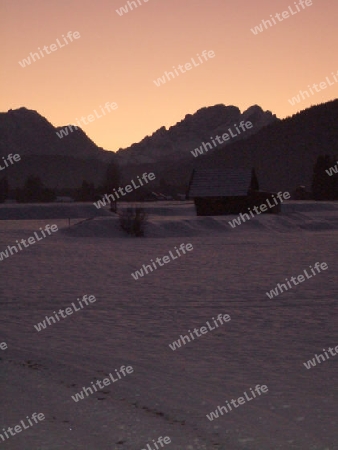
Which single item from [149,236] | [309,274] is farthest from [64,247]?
[309,274]

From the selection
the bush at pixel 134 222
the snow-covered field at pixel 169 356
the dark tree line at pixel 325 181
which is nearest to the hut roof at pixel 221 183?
the bush at pixel 134 222

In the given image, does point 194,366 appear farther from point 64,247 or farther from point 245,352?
point 64,247

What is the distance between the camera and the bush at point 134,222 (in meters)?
31.5

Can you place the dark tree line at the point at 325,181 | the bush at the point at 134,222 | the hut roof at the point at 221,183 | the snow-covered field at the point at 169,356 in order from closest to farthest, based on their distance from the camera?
1. the snow-covered field at the point at 169,356
2. the bush at the point at 134,222
3. the hut roof at the point at 221,183
4. the dark tree line at the point at 325,181

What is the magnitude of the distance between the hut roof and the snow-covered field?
24517 mm

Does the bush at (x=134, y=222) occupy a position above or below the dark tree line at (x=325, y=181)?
above

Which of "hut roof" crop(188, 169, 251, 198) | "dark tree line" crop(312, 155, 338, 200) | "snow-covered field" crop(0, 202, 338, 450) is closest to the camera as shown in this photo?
"snow-covered field" crop(0, 202, 338, 450)

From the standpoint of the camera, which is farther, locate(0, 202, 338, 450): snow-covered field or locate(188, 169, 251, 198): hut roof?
locate(188, 169, 251, 198): hut roof

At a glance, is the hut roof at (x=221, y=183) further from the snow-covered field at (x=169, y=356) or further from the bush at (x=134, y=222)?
the snow-covered field at (x=169, y=356)

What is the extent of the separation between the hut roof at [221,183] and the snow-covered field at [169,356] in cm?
2452

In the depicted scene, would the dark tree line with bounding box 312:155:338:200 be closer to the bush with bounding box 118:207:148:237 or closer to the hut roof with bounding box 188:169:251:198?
the hut roof with bounding box 188:169:251:198

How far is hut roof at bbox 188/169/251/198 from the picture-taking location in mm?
43656

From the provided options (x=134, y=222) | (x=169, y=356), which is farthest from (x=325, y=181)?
(x=169, y=356)

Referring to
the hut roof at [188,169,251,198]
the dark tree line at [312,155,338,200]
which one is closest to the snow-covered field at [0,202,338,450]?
the hut roof at [188,169,251,198]
